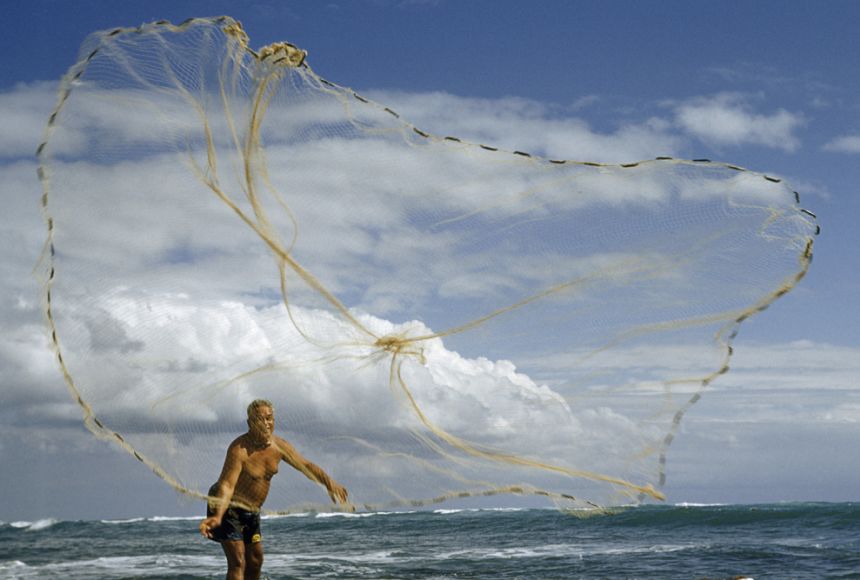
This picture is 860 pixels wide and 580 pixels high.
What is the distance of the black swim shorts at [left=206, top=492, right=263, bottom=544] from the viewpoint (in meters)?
6.70

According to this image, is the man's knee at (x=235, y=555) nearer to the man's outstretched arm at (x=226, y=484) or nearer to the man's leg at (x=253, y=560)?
the man's leg at (x=253, y=560)

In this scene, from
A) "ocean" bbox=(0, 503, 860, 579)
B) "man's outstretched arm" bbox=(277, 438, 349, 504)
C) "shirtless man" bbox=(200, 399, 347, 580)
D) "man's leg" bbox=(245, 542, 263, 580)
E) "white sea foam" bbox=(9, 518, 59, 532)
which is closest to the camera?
Result: "man's outstretched arm" bbox=(277, 438, 349, 504)

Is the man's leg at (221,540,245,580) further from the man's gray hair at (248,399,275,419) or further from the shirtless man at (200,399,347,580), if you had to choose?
the man's gray hair at (248,399,275,419)

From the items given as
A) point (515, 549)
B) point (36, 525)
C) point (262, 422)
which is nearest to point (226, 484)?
point (262, 422)

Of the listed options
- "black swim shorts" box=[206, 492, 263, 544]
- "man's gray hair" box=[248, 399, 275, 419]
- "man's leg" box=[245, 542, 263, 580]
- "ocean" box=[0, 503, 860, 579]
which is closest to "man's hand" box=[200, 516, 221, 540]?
"black swim shorts" box=[206, 492, 263, 544]

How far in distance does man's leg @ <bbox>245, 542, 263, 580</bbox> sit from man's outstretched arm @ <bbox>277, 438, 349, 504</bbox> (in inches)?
32.5

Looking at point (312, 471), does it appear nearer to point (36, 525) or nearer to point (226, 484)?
point (226, 484)

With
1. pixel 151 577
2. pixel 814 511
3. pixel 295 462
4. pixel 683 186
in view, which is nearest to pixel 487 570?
pixel 151 577

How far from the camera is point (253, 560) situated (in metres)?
6.95

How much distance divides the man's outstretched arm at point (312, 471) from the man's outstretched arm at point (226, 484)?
0.36 m

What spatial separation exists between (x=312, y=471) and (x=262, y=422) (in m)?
0.54


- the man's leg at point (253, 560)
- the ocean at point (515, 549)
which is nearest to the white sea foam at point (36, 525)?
the ocean at point (515, 549)

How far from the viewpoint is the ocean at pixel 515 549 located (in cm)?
1580

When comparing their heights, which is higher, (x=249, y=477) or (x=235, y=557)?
(x=249, y=477)
